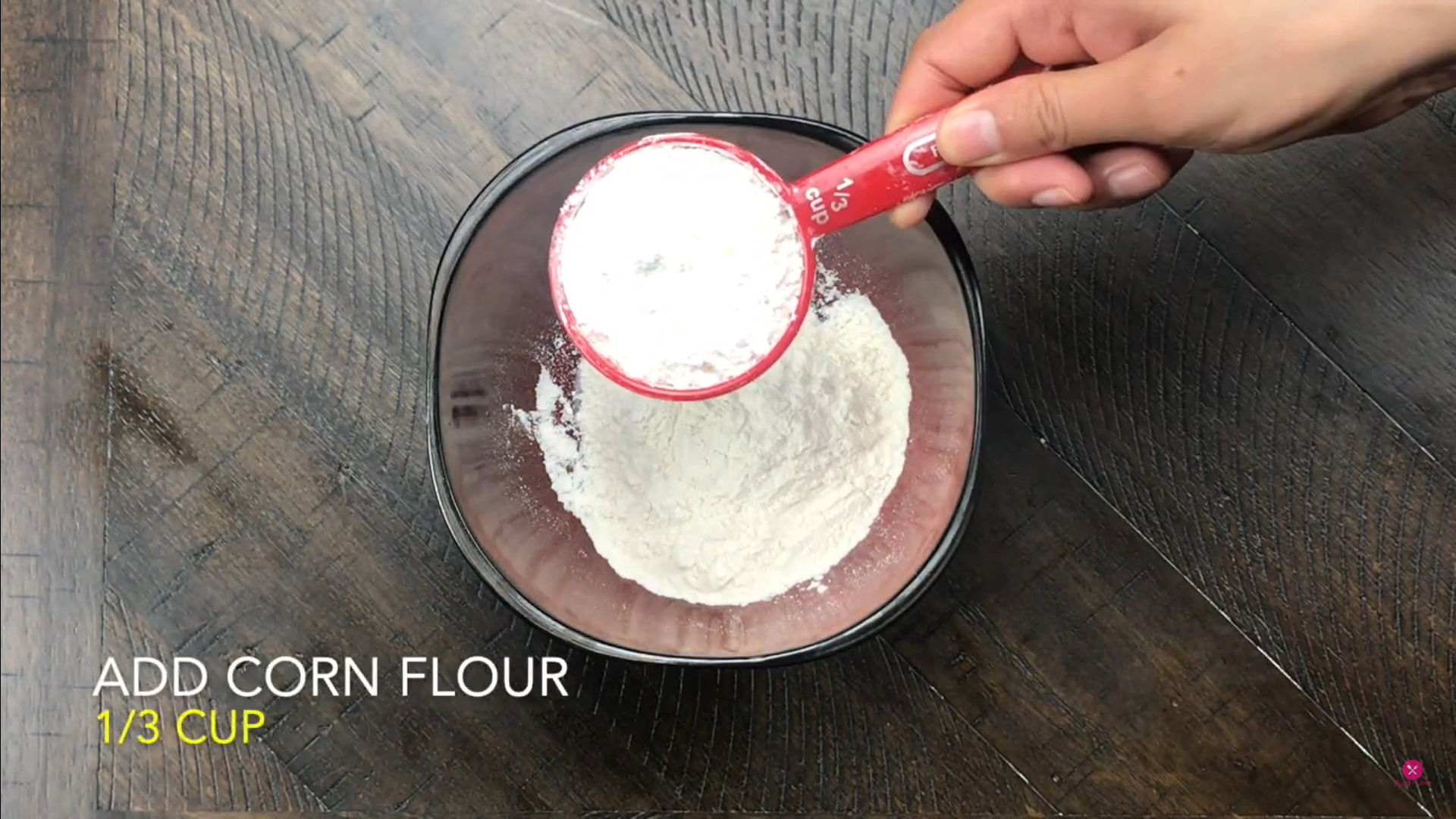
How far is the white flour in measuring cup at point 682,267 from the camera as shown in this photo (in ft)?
2.01

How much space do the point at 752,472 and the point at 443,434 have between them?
0.23m

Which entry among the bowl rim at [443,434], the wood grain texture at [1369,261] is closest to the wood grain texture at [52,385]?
the bowl rim at [443,434]

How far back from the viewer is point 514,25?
0.84 m

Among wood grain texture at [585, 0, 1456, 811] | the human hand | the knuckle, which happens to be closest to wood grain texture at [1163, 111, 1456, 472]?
wood grain texture at [585, 0, 1456, 811]

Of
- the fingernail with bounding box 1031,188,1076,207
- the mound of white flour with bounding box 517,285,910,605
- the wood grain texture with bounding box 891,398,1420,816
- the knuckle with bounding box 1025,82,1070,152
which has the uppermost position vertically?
the knuckle with bounding box 1025,82,1070,152

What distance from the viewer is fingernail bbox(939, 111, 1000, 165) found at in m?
0.63

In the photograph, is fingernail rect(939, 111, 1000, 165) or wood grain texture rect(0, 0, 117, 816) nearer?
fingernail rect(939, 111, 1000, 165)

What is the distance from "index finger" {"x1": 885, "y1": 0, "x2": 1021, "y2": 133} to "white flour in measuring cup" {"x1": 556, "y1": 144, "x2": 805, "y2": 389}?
169 millimetres

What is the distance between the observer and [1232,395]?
0.85 m

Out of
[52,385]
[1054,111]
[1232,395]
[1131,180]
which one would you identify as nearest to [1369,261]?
[1232,395]

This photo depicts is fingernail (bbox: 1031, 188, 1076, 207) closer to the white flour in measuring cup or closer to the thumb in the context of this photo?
the thumb

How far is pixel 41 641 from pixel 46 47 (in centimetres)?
50

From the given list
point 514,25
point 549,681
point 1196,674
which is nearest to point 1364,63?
point 1196,674

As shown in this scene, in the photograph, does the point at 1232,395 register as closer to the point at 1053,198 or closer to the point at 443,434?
the point at 1053,198
